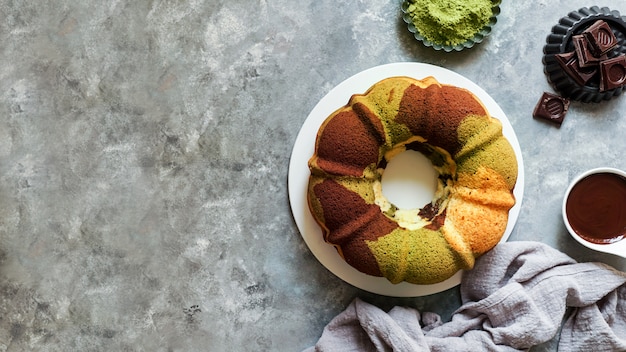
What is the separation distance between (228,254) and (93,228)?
48cm

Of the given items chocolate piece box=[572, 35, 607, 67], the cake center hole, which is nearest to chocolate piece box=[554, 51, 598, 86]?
chocolate piece box=[572, 35, 607, 67]

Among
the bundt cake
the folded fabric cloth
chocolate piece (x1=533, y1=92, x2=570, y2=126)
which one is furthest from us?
chocolate piece (x1=533, y1=92, x2=570, y2=126)

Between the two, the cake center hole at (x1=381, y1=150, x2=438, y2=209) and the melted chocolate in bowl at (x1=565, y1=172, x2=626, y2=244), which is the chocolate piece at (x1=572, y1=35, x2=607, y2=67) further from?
the cake center hole at (x1=381, y1=150, x2=438, y2=209)

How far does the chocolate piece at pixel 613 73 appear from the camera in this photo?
2182 millimetres

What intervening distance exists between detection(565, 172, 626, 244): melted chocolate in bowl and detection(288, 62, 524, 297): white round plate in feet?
0.59

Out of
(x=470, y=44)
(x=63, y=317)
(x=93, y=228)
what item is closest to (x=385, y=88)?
(x=470, y=44)

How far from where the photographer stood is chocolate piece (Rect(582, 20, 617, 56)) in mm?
2180

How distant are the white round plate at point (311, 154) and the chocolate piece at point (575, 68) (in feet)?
0.87

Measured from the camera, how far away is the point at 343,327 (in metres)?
2.24

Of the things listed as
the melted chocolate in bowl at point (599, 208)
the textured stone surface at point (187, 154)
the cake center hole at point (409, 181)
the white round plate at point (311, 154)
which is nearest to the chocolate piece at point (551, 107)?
the textured stone surface at point (187, 154)

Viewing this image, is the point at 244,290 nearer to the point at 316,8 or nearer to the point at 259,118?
the point at 259,118

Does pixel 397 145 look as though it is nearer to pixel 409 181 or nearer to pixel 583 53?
pixel 409 181

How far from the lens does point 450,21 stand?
2166 millimetres

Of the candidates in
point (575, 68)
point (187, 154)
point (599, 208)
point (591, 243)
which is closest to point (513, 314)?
point (591, 243)
